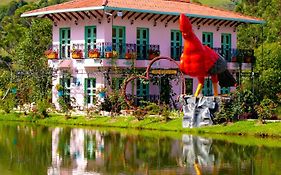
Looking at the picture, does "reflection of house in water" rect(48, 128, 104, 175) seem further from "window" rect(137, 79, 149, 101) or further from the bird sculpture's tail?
"window" rect(137, 79, 149, 101)

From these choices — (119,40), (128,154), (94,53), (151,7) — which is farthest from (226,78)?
(128,154)

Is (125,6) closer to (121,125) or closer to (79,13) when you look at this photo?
(79,13)

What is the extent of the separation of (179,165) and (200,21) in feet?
75.0

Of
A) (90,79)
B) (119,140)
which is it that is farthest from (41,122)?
(119,140)

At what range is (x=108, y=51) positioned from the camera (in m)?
34.8

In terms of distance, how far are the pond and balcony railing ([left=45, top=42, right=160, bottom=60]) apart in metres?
7.38

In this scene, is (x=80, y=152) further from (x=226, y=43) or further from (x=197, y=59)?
(x=226, y=43)

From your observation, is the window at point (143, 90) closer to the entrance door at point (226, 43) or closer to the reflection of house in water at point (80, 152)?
the entrance door at point (226, 43)

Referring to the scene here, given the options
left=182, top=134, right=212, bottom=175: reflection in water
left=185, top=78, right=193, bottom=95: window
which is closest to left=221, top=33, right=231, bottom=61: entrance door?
left=185, top=78, right=193, bottom=95: window

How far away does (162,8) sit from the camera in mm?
37812

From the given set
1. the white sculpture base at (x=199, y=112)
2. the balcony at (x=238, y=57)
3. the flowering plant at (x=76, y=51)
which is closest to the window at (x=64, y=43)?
the flowering plant at (x=76, y=51)

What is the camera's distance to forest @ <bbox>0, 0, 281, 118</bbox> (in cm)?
2925

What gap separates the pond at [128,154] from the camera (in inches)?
675

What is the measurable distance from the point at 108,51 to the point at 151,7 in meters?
4.06
